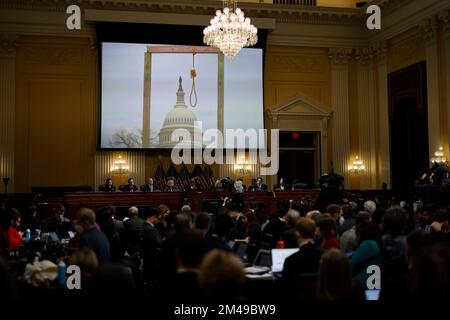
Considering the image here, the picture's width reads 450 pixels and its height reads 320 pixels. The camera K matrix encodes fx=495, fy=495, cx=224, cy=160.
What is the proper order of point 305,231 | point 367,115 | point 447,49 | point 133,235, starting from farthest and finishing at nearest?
point 367,115
point 447,49
point 133,235
point 305,231

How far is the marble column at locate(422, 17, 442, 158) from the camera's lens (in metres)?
15.2

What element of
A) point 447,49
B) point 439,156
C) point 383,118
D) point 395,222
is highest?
point 447,49

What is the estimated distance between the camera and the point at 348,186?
18.8 m

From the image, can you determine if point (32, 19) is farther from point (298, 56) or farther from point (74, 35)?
point (298, 56)

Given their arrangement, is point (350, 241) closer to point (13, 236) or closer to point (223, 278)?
point (223, 278)

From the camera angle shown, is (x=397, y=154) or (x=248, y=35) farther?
(x=397, y=154)

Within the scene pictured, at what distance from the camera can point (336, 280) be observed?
2973 millimetres

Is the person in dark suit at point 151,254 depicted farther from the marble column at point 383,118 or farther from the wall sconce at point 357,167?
the wall sconce at point 357,167

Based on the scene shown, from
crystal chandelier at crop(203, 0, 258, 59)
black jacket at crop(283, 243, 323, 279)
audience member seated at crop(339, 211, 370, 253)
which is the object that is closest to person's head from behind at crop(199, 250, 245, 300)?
black jacket at crop(283, 243, 323, 279)

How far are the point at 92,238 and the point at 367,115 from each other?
51.0 feet

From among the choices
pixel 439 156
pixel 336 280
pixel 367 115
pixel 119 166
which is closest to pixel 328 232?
pixel 336 280

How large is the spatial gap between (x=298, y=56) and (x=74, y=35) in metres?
8.24
